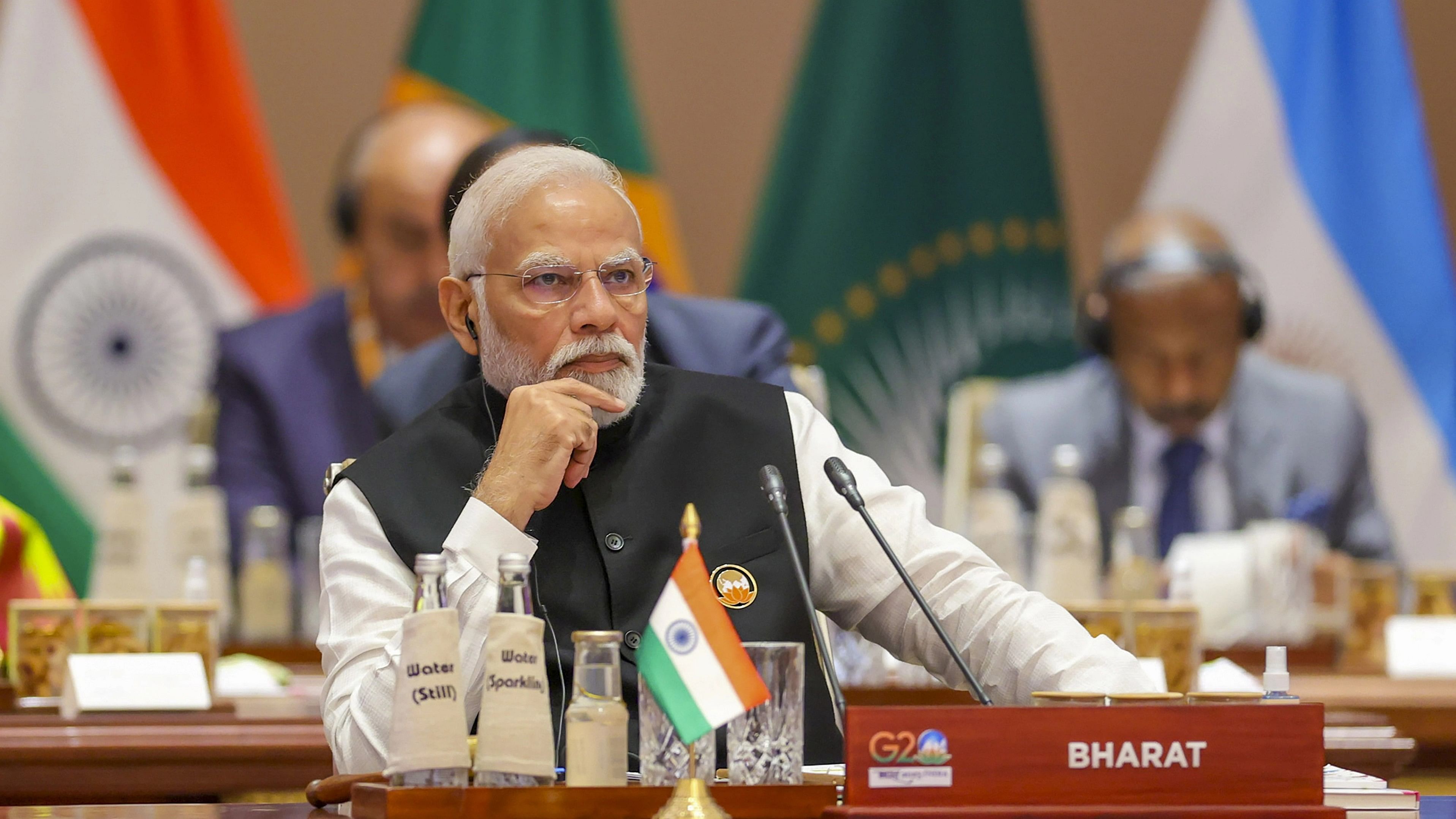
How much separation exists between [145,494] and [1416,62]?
389 centimetres

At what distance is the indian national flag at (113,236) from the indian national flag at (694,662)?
12.8 feet

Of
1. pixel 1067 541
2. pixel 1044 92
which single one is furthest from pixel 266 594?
pixel 1044 92

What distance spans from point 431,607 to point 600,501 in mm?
484

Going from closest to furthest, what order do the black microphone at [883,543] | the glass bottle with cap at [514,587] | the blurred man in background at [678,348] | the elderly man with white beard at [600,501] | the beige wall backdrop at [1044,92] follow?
1. the glass bottle with cap at [514,587]
2. the black microphone at [883,543]
3. the elderly man with white beard at [600,501]
4. the blurred man in background at [678,348]
5. the beige wall backdrop at [1044,92]

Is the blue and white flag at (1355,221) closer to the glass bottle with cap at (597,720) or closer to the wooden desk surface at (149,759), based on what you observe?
the wooden desk surface at (149,759)

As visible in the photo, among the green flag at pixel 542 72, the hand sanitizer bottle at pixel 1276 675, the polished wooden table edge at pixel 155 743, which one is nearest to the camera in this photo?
the hand sanitizer bottle at pixel 1276 675

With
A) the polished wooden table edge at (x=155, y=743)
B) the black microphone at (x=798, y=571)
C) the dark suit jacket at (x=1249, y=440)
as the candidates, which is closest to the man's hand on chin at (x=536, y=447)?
the black microphone at (x=798, y=571)

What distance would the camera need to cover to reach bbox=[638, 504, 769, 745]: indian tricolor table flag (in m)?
1.17

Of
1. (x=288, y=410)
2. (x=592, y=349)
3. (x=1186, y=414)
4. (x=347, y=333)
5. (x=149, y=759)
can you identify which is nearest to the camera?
(x=592, y=349)

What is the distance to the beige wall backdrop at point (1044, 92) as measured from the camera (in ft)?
17.6

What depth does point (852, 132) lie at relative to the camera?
16.9ft

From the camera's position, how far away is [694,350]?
2.64 metres

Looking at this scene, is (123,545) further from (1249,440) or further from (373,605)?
(1249,440)

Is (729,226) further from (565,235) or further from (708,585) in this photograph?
(708,585)
